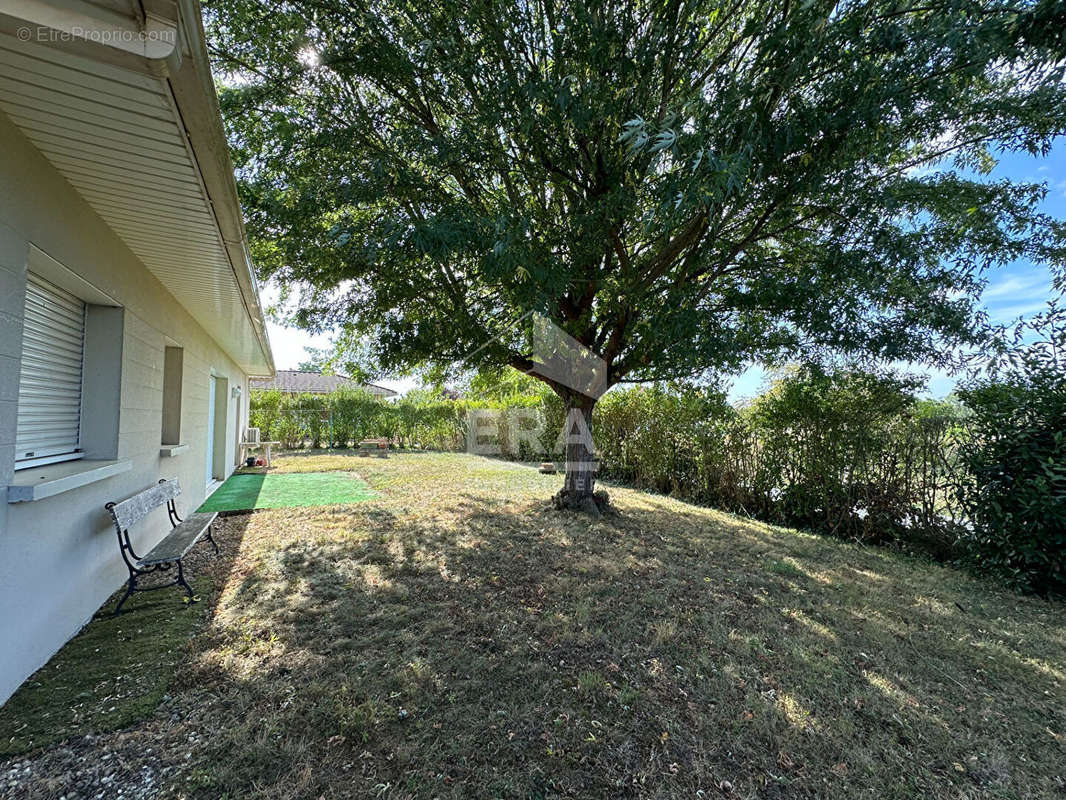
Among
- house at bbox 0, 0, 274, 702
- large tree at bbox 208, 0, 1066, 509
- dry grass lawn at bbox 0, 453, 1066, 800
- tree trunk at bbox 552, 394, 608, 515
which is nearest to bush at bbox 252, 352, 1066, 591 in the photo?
dry grass lawn at bbox 0, 453, 1066, 800

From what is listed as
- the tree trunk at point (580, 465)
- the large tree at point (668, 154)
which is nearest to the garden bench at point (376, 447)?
the tree trunk at point (580, 465)

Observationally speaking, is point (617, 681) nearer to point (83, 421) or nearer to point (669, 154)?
point (669, 154)

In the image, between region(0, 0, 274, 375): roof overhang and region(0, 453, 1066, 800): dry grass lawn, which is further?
region(0, 453, 1066, 800): dry grass lawn

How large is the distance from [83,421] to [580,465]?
572 centimetres

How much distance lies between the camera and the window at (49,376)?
2789 millimetres

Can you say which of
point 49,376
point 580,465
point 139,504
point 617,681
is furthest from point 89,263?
point 580,465

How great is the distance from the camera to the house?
1597 millimetres

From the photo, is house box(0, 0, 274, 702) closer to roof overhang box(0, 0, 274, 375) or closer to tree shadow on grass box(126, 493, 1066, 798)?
roof overhang box(0, 0, 274, 375)

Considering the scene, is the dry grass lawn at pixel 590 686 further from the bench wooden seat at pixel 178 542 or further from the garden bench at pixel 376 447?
the garden bench at pixel 376 447

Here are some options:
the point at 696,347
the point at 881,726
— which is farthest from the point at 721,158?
the point at 881,726

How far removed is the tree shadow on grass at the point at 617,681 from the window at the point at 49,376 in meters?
1.73

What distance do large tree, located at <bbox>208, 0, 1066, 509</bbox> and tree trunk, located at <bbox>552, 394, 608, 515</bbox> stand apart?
1734mm

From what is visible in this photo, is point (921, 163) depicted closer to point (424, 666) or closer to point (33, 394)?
point (424, 666)

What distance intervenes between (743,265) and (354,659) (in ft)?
19.3
